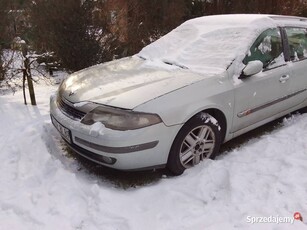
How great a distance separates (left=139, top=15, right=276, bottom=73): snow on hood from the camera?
11.7 feet

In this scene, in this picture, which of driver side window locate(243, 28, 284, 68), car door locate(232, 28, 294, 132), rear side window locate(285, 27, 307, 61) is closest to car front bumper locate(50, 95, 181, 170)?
car door locate(232, 28, 294, 132)

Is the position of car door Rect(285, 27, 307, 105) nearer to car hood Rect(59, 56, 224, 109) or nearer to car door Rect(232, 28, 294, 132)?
car door Rect(232, 28, 294, 132)

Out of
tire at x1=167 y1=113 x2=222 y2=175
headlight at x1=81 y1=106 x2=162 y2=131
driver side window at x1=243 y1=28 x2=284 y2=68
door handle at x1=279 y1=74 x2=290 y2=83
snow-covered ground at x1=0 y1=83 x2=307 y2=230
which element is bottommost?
snow-covered ground at x1=0 y1=83 x2=307 y2=230

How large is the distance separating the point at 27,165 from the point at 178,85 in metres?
1.61

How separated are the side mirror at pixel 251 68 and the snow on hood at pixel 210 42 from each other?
0.53ft

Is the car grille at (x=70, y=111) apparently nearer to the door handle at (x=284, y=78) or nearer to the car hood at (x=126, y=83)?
the car hood at (x=126, y=83)

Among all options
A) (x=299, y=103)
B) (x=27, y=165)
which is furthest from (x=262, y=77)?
(x=27, y=165)

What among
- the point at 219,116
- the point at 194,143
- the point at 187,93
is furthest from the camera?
the point at 219,116

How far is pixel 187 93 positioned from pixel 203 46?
1.00 metres

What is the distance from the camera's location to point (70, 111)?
3191 millimetres

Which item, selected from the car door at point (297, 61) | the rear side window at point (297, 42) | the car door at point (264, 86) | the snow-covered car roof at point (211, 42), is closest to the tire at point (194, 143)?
the car door at point (264, 86)

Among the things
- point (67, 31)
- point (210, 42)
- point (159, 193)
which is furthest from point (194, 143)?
point (67, 31)

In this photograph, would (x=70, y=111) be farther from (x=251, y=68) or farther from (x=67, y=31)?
(x=67, y=31)

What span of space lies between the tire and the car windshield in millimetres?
583
